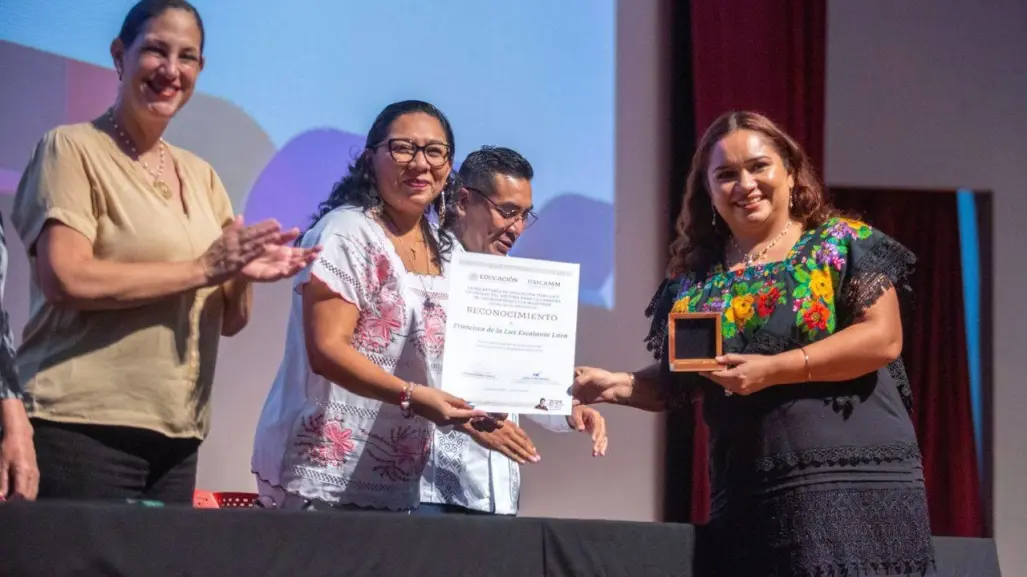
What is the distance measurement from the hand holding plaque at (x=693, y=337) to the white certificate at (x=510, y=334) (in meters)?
0.21

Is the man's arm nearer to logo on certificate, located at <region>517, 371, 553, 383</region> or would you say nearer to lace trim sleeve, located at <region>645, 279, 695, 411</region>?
logo on certificate, located at <region>517, 371, 553, 383</region>

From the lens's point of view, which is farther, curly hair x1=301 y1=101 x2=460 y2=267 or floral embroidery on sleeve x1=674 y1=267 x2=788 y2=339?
curly hair x1=301 y1=101 x2=460 y2=267

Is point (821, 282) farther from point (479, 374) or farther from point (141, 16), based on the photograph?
point (141, 16)

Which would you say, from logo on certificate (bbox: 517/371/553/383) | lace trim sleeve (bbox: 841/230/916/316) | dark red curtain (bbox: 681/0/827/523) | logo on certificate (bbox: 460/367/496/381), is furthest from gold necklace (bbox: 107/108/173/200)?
dark red curtain (bbox: 681/0/827/523)

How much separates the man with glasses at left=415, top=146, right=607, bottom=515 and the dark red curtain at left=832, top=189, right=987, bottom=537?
6.83 ft

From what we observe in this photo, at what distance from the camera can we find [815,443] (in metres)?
2.05

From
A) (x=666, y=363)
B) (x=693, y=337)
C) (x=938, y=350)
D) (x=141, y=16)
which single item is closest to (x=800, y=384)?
(x=693, y=337)

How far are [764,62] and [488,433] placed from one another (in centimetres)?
261

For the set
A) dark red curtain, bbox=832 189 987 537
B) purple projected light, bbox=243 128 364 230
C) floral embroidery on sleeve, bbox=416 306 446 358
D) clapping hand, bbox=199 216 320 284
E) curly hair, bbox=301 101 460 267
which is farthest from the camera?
dark red curtain, bbox=832 189 987 537

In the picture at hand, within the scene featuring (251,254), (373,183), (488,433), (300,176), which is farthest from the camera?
(300,176)

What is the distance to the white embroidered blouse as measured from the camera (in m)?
2.15

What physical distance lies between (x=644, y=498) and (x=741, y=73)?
1729 mm

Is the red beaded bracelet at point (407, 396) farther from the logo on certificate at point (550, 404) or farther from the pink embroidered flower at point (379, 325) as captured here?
the logo on certificate at point (550, 404)

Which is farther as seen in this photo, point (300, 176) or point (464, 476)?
point (300, 176)
